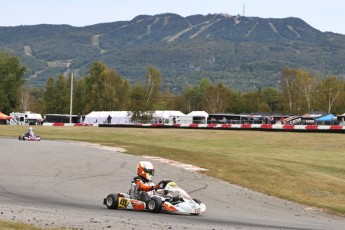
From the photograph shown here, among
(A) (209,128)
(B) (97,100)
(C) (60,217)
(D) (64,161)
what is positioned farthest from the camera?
(B) (97,100)

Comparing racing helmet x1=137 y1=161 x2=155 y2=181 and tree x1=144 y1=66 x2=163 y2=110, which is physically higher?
tree x1=144 y1=66 x2=163 y2=110

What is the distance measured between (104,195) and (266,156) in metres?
26.2

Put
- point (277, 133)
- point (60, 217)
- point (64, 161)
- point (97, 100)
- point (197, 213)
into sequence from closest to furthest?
point (60, 217), point (197, 213), point (64, 161), point (277, 133), point (97, 100)

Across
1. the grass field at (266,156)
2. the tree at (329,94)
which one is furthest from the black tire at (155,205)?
the tree at (329,94)

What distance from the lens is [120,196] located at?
16953 mm

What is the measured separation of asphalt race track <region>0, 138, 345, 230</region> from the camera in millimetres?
14242

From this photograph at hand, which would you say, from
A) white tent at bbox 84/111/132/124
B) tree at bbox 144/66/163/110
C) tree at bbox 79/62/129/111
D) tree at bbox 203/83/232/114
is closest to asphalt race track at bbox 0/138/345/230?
white tent at bbox 84/111/132/124

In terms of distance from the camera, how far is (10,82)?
143 m

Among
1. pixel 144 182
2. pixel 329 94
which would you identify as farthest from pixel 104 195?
pixel 329 94

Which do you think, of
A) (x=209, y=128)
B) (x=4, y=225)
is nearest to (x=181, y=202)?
(x=4, y=225)

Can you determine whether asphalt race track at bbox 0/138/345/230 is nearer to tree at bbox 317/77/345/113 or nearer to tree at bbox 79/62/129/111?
tree at bbox 79/62/129/111

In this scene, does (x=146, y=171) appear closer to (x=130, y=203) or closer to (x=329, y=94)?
(x=130, y=203)

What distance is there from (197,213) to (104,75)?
131m

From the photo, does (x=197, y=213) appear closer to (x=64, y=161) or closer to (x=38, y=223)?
(x=38, y=223)
